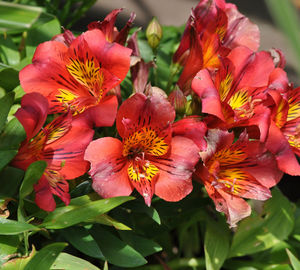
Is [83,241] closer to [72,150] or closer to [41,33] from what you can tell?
[72,150]

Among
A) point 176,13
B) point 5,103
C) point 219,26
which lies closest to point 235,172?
point 219,26

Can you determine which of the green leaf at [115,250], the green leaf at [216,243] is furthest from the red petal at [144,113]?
the green leaf at [216,243]

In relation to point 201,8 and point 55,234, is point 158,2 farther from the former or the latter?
point 55,234

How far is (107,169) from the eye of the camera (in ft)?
1.94

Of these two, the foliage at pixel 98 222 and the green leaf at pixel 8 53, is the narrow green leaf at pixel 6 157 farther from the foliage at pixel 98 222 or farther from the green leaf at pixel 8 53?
the green leaf at pixel 8 53

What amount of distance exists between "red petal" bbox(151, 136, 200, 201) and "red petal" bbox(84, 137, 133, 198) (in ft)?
0.18

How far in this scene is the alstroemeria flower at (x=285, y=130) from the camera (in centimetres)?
66

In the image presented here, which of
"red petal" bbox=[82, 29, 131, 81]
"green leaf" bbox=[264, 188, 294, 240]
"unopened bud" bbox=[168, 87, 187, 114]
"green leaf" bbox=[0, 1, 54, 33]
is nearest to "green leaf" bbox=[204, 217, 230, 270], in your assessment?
"green leaf" bbox=[264, 188, 294, 240]

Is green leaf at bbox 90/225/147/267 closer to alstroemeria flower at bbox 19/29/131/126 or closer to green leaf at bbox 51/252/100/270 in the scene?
green leaf at bbox 51/252/100/270

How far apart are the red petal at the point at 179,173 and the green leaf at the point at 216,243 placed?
10.5 inches

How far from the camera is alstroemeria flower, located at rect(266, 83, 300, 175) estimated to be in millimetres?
660

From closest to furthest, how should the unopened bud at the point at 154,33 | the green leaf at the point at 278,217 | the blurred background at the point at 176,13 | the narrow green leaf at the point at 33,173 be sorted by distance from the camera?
the narrow green leaf at the point at 33,173 → the unopened bud at the point at 154,33 → the green leaf at the point at 278,217 → the blurred background at the point at 176,13

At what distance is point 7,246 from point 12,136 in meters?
0.18

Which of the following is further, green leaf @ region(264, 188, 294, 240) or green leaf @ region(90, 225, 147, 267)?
green leaf @ region(264, 188, 294, 240)
